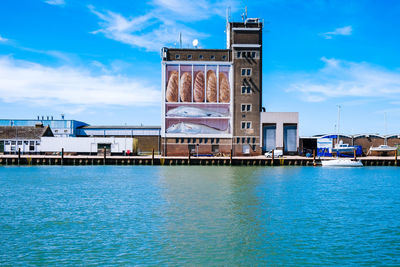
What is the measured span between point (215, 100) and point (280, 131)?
17.0m

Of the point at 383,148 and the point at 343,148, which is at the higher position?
the point at 383,148

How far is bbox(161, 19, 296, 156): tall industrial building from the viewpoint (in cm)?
9319

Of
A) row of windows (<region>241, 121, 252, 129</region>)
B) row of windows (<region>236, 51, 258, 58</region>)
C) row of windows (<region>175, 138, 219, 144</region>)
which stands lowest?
row of windows (<region>175, 138, 219, 144</region>)

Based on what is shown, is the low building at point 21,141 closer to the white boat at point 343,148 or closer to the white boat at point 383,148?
the white boat at point 343,148

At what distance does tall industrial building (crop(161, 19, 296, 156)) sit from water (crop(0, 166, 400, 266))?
4493 centimetres

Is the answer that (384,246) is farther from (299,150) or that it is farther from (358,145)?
(358,145)

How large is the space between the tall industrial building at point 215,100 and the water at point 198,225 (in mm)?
44934

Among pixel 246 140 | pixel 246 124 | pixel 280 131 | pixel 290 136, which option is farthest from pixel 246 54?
pixel 290 136

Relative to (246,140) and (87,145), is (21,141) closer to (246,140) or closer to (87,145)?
(87,145)

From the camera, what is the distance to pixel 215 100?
3703 inches

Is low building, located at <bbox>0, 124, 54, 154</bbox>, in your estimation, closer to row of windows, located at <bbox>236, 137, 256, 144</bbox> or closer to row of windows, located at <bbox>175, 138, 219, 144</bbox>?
row of windows, located at <bbox>175, 138, 219, 144</bbox>

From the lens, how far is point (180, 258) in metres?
20.9

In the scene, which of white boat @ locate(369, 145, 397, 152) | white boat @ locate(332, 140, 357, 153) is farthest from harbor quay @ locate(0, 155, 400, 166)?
white boat @ locate(369, 145, 397, 152)

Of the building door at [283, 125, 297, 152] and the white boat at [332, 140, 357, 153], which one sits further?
the building door at [283, 125, 297, 152]
